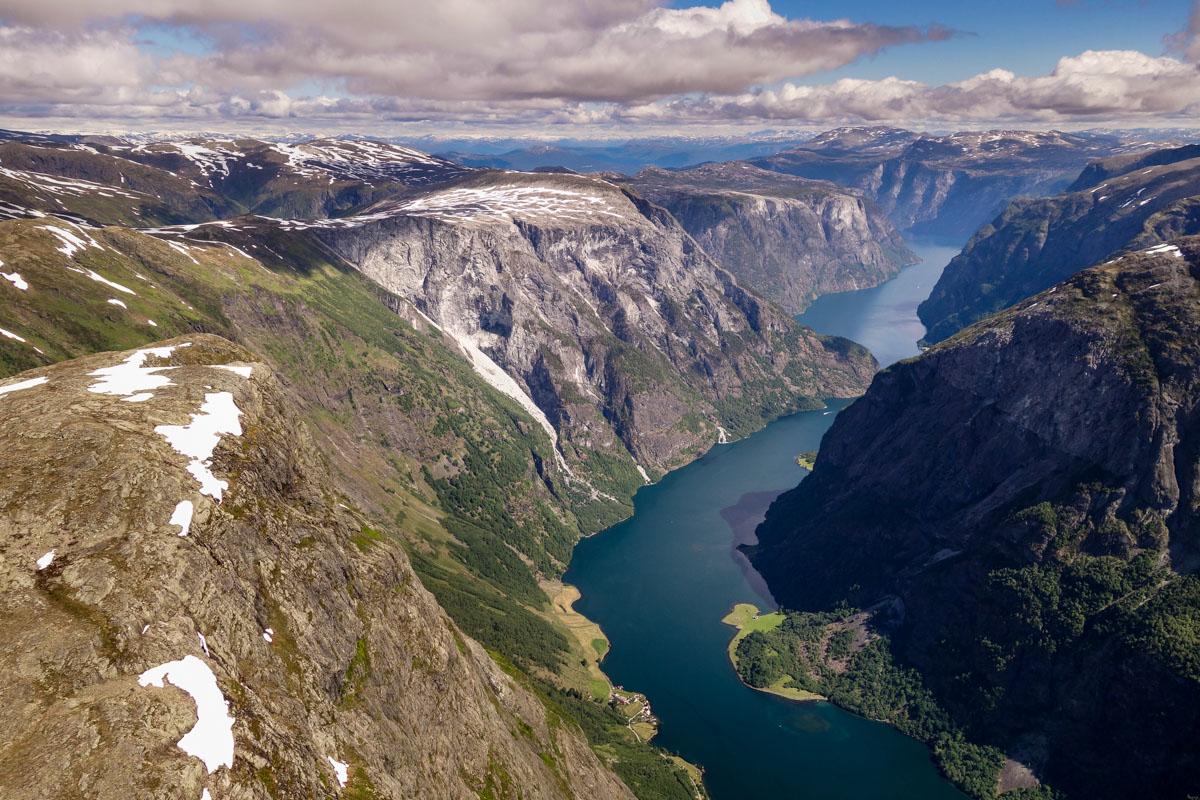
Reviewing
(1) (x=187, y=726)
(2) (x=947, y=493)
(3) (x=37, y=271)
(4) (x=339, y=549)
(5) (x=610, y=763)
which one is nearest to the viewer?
(1) (x=187, y=726)

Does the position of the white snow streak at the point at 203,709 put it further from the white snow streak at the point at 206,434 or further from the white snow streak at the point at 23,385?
the white snow streak at the point at 23,385

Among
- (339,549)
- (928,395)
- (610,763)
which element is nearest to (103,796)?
(339,549)

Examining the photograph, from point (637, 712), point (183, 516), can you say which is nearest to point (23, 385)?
point (183, 516)

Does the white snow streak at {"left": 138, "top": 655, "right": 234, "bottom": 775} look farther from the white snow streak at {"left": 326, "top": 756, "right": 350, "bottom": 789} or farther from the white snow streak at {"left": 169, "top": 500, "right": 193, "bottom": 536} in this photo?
the white snow streak at {"left": 326, "top": 756, "right": 350, "bottom": 789}

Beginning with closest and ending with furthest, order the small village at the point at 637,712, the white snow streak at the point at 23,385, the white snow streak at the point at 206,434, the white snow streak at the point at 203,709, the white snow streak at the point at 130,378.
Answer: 1. the white snow streak at the point at 203,709
2. the white snow streak at the point at 206,434
3. the white snow streak at the point at 23,385
4. the white snow streak at the point at 130,378
5. the small village at the point at 637,712

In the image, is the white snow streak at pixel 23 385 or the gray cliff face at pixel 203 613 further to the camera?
the white snow streak at pixel 23 385

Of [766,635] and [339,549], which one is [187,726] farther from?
[766,635]


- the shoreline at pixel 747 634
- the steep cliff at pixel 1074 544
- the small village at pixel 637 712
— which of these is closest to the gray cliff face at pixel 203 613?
the small village at pixel 637 712
